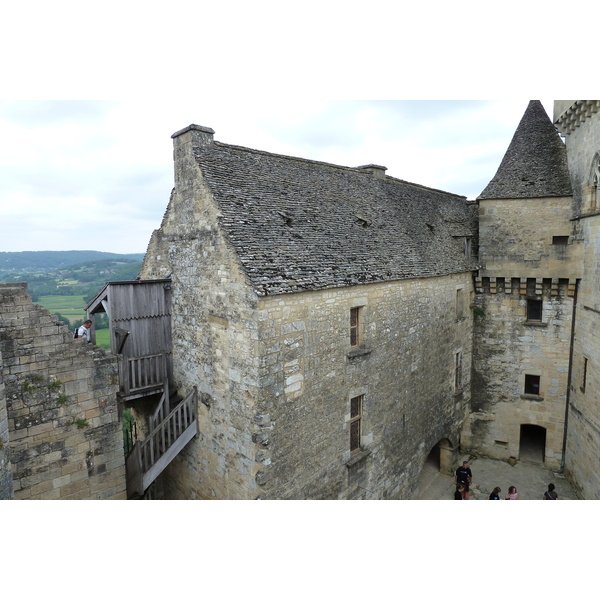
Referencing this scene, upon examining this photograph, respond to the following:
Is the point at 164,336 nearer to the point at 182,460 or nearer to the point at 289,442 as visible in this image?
the point at 182,460

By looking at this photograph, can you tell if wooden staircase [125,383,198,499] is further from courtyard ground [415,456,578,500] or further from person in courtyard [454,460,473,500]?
person in courtyard [454,460,473,500]

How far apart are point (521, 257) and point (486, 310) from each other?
7.63ft

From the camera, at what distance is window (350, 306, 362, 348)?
10.3 meters

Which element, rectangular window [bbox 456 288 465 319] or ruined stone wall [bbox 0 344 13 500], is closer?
ruined stone wall [bbox 0 344 13 500]

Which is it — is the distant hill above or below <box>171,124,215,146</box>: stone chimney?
below

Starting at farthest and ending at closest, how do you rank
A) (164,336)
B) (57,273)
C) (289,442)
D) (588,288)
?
(57,273)
(588,288)
(164,336)
(289,442)

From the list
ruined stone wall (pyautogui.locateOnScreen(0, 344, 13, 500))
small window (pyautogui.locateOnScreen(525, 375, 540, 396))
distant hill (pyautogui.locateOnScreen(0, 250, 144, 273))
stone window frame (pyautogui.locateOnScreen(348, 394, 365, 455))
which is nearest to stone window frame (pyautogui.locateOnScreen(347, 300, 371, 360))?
stone window frame (pyautogui.locateOnScreen(348, 394, 365, 455))

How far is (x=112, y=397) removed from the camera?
906cm

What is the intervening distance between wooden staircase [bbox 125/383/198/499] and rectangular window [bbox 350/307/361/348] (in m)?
4.00

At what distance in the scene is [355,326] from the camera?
10383mm

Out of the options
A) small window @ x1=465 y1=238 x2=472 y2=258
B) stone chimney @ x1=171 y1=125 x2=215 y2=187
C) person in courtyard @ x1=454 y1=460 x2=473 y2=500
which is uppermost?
stone chimney @ x1=171 y1=125 x2=215 y2=187

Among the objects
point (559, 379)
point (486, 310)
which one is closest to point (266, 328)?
point (486, 310)

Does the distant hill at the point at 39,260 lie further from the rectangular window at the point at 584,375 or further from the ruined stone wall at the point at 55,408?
the rectangular window at the point at 584,375

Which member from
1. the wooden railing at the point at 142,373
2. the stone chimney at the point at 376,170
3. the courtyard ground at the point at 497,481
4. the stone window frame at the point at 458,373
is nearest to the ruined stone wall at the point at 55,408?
the wooden railing at the point at 142,373
